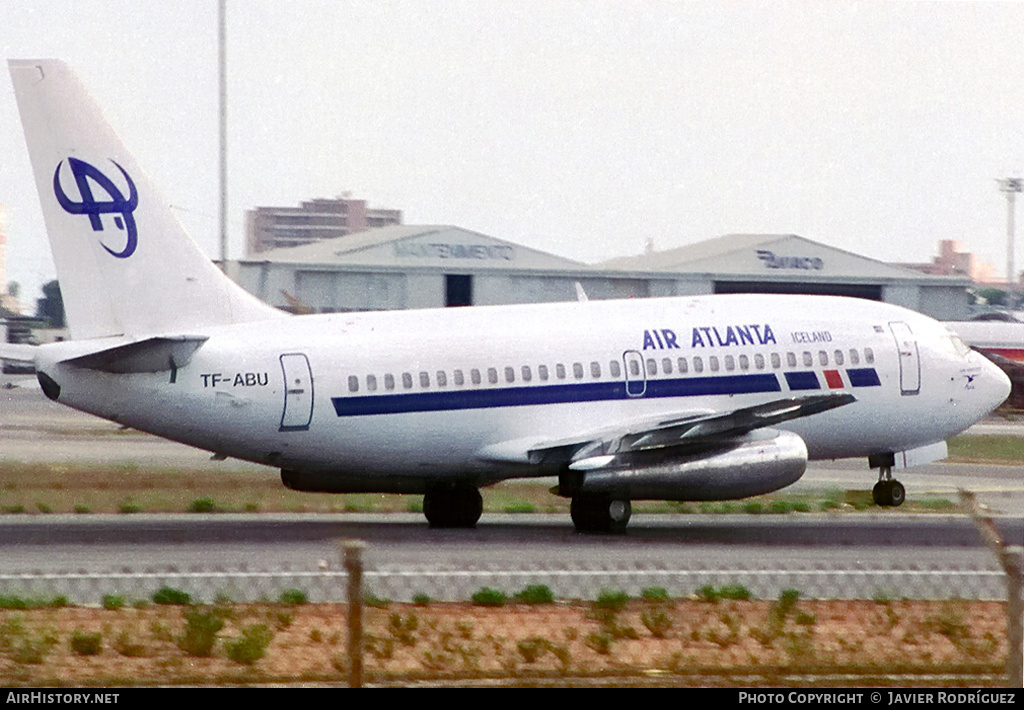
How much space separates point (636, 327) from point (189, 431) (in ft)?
24.7

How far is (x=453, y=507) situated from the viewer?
28797 mm

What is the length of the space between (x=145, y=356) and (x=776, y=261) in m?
80.4

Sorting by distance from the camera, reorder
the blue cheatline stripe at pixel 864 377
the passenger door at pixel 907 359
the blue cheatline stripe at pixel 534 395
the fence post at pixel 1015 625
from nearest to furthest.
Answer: the fence post at pixel 1015 625
the blue cheatline stripe at pixel 534 395
the blue cheatline stripe at pixel 864 377
the passenger door at pixel 907 359

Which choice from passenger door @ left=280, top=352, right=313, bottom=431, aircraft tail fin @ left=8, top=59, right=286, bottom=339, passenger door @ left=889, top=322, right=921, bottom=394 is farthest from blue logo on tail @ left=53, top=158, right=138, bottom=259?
passenger door @ left=889, top=322, right=921, bottom=394

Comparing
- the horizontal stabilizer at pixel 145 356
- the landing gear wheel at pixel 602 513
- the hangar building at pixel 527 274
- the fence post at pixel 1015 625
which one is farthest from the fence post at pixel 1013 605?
the hangar building at pixel 527 274

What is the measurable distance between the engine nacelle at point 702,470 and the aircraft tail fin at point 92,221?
6.89m

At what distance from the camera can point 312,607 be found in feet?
58.9

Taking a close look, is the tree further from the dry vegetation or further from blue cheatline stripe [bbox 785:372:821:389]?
the dry vegetation

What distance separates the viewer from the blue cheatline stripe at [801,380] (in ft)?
97.5

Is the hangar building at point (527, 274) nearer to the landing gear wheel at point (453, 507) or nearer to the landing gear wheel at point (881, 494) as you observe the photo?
the landing gear wheel at point (881, 494)

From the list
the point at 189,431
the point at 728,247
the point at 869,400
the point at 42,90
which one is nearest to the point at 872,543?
the point at 869,400
